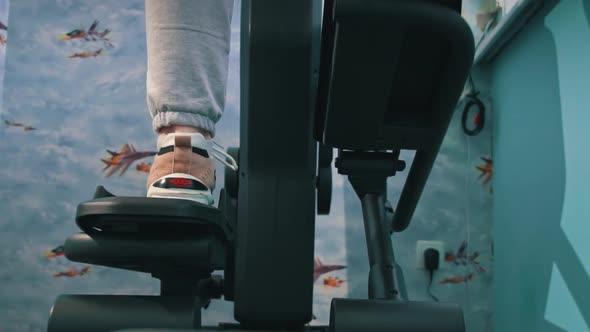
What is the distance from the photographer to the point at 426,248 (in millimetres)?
1832

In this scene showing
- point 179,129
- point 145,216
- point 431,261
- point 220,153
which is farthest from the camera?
point 431,261

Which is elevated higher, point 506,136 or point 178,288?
point 506,136

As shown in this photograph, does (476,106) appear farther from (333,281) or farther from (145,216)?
(145,216)

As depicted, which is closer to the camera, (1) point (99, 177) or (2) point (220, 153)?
(2) point (220, 153)

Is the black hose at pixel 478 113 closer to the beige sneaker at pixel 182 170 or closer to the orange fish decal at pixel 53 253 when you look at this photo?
the beige sneaker at pixel 182 170

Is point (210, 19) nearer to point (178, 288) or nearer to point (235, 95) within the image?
point (178, 288)

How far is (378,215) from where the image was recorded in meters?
1.02

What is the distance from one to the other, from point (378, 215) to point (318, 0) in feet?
1.66

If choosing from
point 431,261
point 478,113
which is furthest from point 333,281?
point 478,113

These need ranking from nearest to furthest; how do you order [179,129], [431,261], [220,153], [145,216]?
[145,216], [179,129], [220,153], [431,261]

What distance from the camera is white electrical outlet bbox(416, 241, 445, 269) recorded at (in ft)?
5.99

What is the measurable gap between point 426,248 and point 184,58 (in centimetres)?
147

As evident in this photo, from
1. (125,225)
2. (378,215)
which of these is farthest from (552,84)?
(125,225)

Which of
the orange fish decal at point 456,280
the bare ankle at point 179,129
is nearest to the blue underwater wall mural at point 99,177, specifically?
the orange fish decal at point 456,280
